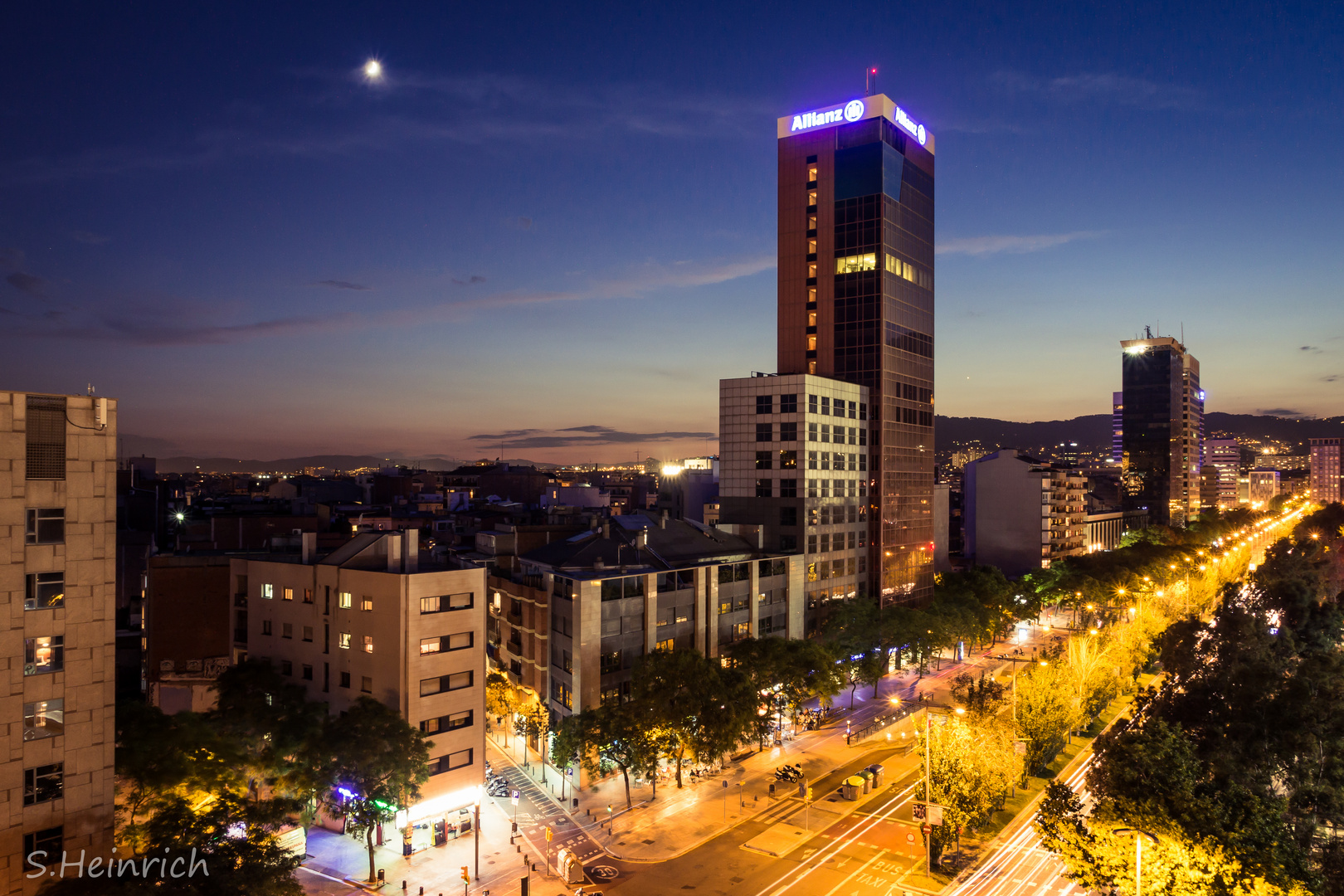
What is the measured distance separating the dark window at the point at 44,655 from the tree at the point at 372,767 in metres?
19.8

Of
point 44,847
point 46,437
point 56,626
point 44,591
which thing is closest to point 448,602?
point 56,626

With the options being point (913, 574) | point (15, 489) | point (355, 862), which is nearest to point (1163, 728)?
point (355, 862)

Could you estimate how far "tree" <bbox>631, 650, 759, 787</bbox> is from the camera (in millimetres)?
63500

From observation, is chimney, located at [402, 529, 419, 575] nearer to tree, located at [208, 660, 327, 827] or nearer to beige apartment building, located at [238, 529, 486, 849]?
beige apartment building, located at [238, 529, 486, 849]

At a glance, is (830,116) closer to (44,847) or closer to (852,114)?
(852,114)

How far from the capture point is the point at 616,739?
6300 cm

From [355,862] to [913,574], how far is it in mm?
89327

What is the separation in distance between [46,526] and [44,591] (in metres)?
3.09

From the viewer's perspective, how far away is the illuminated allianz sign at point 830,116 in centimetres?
11475

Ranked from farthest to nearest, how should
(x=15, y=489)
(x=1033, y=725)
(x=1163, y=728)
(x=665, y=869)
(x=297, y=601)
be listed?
(x=297, y=601)
(x=1033, y=725)
(x=665, y=869)
(x=1163, y=728)
(x=15, y=489)

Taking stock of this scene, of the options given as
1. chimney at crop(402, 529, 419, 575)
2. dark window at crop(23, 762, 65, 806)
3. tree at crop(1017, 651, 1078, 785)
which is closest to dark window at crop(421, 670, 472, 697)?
chimney at crop(402, 529, 419, 575)

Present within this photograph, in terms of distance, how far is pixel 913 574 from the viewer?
121 m

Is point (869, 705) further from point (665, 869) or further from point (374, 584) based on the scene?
point (374, 584)

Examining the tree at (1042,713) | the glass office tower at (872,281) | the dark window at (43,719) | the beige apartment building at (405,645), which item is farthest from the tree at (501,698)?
the glass office tower at (872,281)
